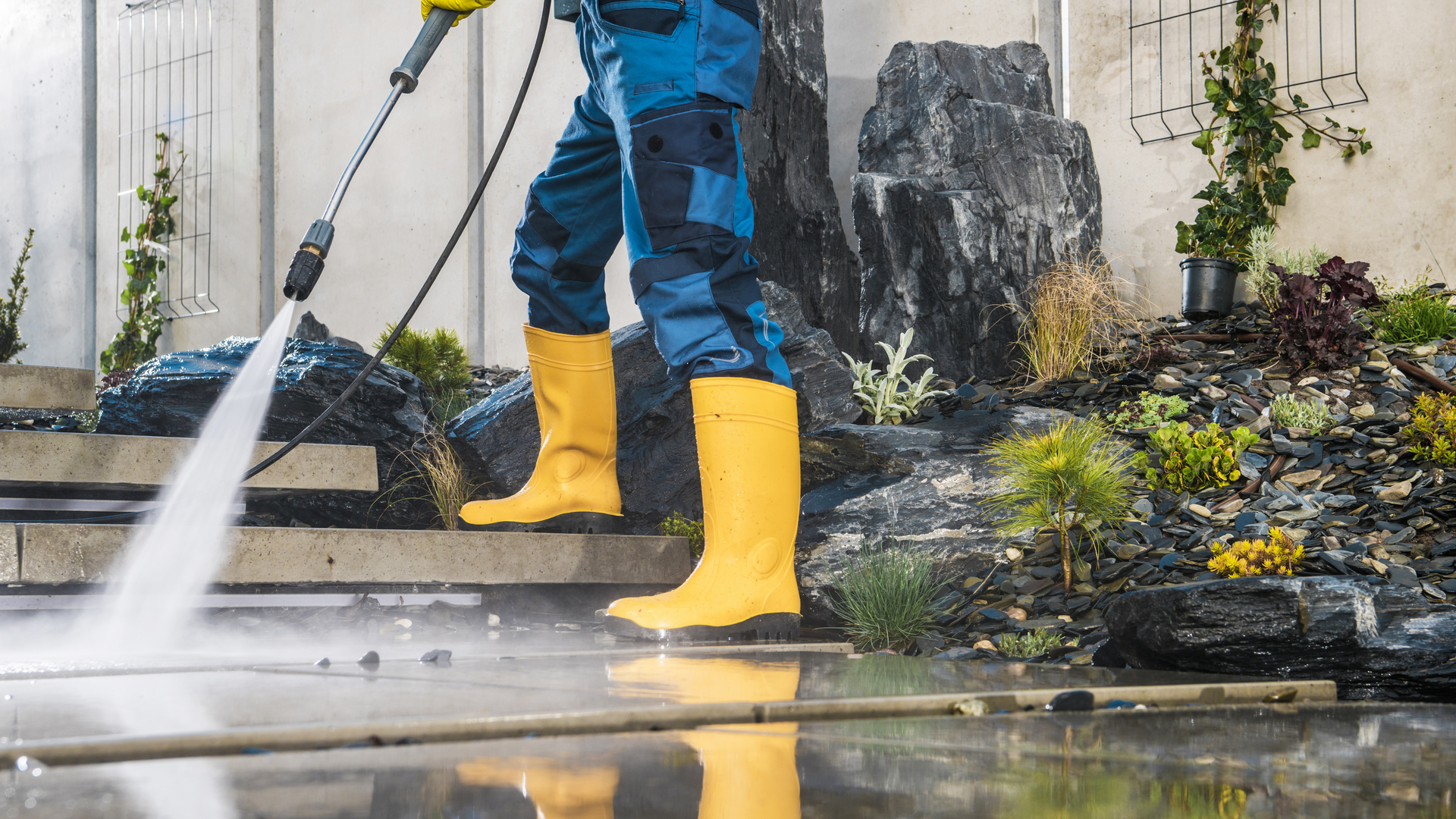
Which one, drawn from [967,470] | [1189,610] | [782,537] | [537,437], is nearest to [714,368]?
[782,537]

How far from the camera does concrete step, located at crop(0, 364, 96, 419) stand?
2.76 metres

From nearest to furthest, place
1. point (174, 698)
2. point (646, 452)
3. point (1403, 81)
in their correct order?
point (174, 698)
point (646, 452)
point (1403, 81)

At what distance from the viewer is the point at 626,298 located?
677cm

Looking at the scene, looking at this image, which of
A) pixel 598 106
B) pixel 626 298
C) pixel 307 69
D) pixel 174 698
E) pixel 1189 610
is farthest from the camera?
pixel 307 69

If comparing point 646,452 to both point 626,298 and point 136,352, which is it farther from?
point 136,352

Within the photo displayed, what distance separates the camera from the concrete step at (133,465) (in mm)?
2316

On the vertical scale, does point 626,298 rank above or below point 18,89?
below

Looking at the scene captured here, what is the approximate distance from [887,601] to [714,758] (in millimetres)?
1616

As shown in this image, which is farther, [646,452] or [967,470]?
[646,452]

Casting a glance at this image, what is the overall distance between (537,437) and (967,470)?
1351mm

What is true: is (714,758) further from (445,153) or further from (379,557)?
(445,153)

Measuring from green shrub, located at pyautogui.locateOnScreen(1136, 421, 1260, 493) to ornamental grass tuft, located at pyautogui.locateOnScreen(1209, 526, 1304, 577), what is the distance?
2.10ft

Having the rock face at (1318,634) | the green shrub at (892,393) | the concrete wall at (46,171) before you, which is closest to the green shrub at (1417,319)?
the green shrub at (892,393)

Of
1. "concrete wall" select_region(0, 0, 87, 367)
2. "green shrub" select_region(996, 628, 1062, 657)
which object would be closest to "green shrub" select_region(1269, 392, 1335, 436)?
"green shrub" select_region(996, 628, 1062, 657)
